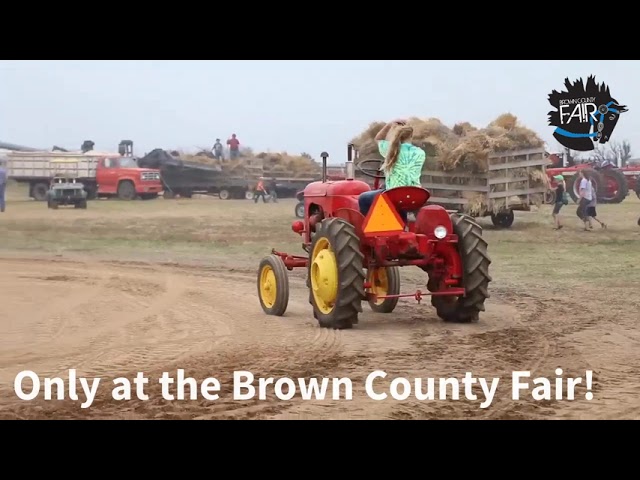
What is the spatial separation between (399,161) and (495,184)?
789cm

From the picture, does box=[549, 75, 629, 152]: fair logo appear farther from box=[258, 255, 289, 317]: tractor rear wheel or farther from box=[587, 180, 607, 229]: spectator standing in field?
box=[258, 255, 289, 317]: tractor rear wheel

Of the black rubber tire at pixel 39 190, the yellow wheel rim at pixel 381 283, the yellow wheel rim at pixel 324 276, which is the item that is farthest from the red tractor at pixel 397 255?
the black rubber tire at pixel 39 190

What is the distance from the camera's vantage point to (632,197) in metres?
14.8

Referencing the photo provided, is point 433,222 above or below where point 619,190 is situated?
below

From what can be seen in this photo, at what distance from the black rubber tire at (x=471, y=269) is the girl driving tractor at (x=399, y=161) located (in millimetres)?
517

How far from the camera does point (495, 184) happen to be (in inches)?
582

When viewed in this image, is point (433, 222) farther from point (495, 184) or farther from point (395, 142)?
point (495, 184)

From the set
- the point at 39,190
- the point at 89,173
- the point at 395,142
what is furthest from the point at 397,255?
the point at 39,190

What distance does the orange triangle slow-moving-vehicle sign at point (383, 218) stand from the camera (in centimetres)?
703

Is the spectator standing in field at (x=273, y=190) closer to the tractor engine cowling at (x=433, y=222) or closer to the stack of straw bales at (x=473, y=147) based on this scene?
the stack of straw bales at (x=473, y=147)

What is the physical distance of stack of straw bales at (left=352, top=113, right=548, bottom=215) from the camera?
1443 cm

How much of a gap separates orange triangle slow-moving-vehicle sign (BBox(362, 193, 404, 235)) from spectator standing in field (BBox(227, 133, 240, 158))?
7.01m

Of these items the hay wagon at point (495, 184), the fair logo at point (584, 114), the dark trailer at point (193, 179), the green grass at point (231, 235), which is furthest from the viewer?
the dark trailer at point (193, 179)
